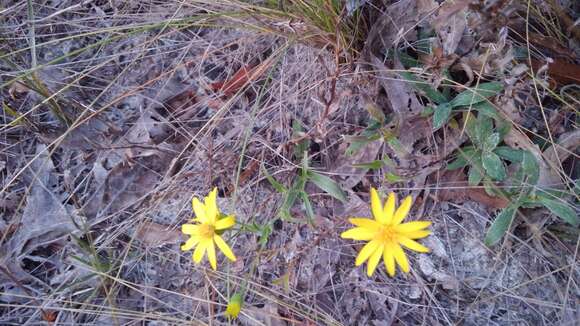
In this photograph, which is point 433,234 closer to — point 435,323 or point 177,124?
point 435,323

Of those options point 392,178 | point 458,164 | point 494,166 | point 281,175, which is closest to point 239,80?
point 281,175

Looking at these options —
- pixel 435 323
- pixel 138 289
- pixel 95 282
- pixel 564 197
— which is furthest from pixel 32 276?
pixel 564 197

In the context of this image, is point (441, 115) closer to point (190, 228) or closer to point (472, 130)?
point (472, 130)

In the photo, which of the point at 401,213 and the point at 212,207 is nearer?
the point at 401,213

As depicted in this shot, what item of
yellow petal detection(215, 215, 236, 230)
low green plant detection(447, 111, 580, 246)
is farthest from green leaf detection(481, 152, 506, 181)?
yellow petal detection(215, 215, 236, 230)

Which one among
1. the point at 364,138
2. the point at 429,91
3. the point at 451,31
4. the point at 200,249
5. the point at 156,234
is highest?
the point at 451,31

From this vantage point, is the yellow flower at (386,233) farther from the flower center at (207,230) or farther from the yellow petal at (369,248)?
the flower center at (207,230)
